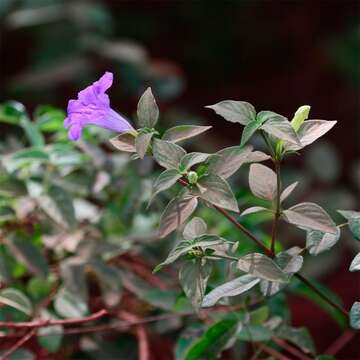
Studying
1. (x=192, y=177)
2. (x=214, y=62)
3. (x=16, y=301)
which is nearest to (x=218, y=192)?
(x=192, y=177)

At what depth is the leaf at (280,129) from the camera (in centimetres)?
59

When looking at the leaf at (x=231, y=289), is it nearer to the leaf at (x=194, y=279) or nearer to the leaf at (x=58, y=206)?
the leaf at (x=194, y=279)

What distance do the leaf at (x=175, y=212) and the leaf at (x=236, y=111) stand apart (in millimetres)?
72

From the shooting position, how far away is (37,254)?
940mm

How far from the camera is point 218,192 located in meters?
0.60

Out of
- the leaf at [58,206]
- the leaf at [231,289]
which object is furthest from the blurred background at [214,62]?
the leaf at [231,289]

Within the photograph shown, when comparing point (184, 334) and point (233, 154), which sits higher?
point (233, 154)

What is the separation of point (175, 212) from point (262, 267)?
82 millimetres

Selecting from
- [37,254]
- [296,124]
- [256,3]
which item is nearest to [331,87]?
[256,3]

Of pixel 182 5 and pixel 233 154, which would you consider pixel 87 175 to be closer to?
pixel 233 154

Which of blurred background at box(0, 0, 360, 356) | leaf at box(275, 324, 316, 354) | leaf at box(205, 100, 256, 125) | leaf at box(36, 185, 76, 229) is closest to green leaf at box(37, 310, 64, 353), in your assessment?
leaf at box(36, 185, 76, 229)

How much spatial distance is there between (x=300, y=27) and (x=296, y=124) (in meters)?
2.30

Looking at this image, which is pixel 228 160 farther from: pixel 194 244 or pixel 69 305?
pixel 69 305

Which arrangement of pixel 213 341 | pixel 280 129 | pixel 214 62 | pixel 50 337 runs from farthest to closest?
pixel 214 62
pixel 50 337
pixel 213 341
pixel 280 129
